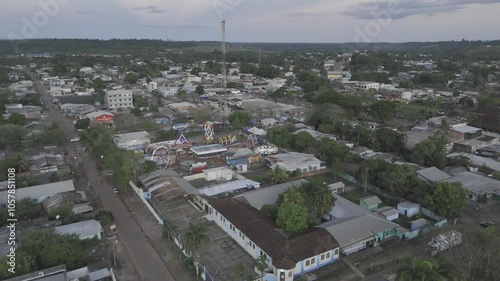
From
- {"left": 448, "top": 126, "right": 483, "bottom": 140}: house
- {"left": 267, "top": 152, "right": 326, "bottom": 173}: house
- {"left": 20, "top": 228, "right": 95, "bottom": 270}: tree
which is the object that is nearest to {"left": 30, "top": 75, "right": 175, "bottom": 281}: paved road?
{"left": 20, "top": 228, "right": 95, "bottom": 270}: tree

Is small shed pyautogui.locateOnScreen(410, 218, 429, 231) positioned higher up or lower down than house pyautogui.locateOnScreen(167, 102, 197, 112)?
lower down

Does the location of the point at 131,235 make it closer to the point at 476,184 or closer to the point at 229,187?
the point at 229,187

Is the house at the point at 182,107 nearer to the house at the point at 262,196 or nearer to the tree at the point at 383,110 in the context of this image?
the tree at the point at 383,110

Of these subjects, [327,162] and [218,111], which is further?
[218,111]

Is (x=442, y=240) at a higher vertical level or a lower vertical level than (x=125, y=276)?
higher

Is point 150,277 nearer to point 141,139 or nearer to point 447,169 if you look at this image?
point 141,139

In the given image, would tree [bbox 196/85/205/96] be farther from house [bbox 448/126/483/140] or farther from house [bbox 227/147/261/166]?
house [bbox 448/126/483/140]

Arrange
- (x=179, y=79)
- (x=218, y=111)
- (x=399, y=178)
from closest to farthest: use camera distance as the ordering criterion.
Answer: (x=399, y=178) < (x=218, y=111) < (x=179, y=79)

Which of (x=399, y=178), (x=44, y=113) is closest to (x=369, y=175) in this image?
(x=399, y=178)
